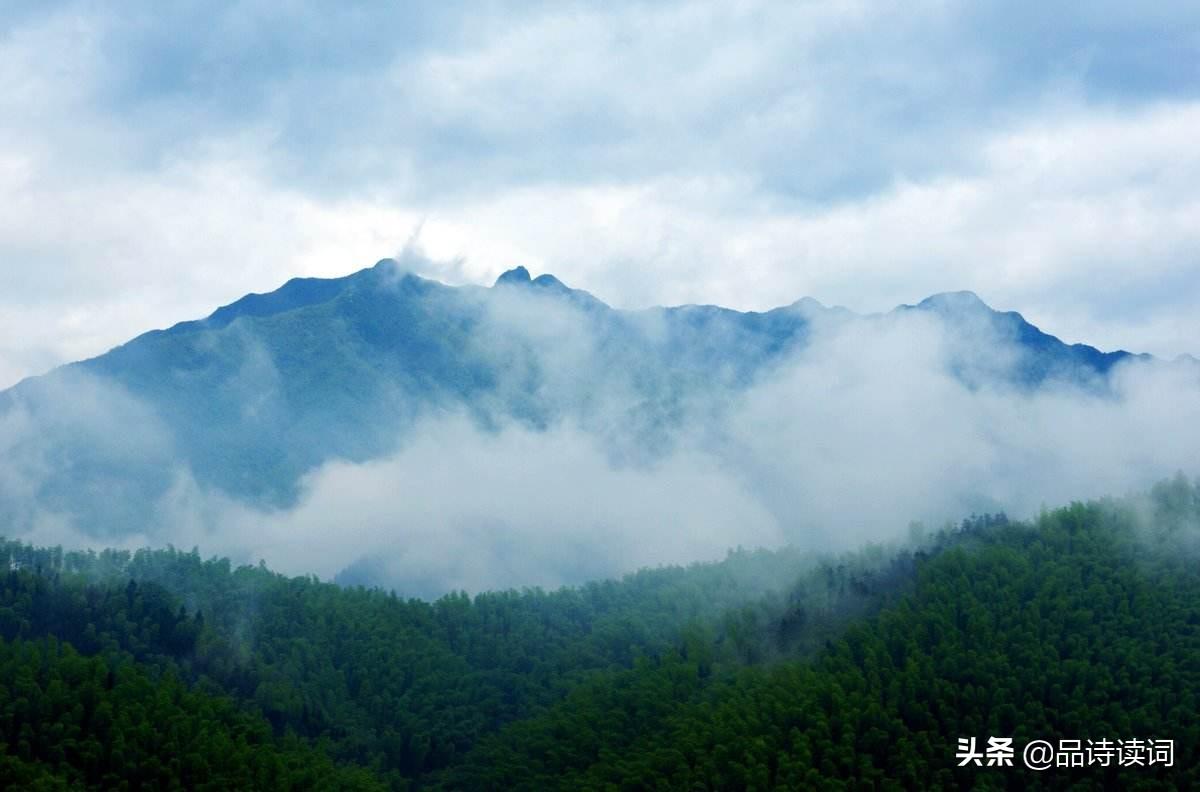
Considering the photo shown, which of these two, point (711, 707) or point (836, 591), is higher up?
point (836, 591)

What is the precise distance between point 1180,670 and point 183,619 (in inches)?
2946

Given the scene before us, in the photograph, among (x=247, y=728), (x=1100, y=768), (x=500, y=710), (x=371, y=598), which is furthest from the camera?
(x=371, y=598)

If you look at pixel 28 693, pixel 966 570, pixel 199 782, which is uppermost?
pixel 966 570

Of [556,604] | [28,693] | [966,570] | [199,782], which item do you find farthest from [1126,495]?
[28,693]

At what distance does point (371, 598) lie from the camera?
127 meters

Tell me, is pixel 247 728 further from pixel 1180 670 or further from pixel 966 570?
pixel 1180 670

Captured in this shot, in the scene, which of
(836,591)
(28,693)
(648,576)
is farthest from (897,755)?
(648,576)

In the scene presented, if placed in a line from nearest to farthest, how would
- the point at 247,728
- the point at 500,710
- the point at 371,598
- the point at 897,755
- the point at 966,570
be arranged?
the point at 897,755
the point at 247,728
the point at 966,570
the point at 500,710
the point at 371,598

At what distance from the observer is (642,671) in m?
107

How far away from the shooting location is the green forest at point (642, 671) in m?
81.8

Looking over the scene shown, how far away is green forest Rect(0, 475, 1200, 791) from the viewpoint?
81.8 meters

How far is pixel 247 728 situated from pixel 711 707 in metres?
33.0

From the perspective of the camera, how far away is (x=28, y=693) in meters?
82.5

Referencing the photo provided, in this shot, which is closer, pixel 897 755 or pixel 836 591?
pixel 897 755
